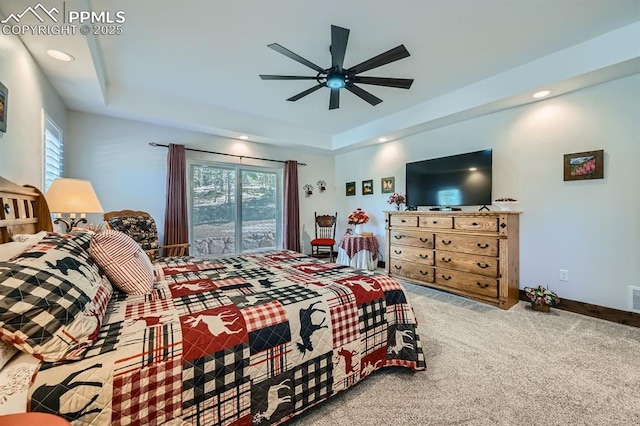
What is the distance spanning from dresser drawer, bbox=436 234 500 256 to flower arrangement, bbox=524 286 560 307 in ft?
1.83

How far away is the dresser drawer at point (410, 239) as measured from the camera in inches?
142

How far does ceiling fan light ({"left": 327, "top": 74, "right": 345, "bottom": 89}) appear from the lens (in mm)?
2336

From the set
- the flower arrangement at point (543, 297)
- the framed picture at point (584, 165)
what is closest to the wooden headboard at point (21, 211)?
the flower arrangement at point (543, 297)

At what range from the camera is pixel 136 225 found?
11.0 ft

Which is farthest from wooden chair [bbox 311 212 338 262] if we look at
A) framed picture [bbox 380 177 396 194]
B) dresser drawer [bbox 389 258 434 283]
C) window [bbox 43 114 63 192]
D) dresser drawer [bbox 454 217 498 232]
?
window [bbox 43 114 63 192]

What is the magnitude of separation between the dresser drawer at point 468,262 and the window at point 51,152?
Result: 4594 millimetres

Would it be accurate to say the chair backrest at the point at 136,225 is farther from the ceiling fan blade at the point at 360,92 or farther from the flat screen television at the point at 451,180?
the flat screen television at the point at 451,180

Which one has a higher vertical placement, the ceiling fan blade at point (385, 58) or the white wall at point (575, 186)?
the ceiling fan blade at point (385, 58)

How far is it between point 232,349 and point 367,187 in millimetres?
4473

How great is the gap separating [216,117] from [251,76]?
1298mm

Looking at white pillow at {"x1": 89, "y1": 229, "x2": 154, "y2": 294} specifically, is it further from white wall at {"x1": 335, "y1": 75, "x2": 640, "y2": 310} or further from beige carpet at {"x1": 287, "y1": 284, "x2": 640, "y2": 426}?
white wall at {"x1": 335, "y1": 75, "x2": 640, "y2": 310}

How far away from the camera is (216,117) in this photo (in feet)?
13.0

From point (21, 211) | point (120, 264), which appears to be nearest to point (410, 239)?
point (120, 264)

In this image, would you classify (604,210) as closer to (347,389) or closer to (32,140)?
(347,389)
